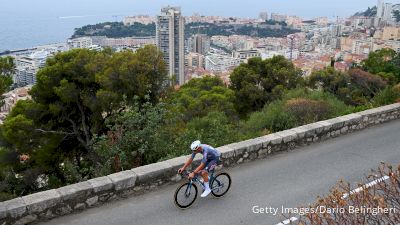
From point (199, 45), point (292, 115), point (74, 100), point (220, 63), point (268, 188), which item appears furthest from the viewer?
point (199, 45)

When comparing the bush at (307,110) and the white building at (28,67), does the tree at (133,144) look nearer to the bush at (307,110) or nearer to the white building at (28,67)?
the bush at (307,110)

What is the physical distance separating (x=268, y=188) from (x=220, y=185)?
0.79 meters

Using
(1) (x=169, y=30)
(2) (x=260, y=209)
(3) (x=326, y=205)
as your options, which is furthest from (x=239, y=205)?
(1) (x=169, y=30)

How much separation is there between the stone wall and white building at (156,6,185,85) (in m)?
62.6

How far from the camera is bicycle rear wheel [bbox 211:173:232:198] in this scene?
596cm

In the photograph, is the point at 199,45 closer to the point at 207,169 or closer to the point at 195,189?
the point at 207,169

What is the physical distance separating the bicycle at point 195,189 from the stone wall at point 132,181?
0.68 metres

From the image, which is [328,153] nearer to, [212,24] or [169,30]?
[169,30]

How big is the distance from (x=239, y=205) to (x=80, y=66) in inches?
346

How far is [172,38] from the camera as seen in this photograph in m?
72.2

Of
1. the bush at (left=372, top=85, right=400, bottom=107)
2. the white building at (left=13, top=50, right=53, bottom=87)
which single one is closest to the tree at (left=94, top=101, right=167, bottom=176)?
the bush at (left=372, top=85, right=400, bottom=107)

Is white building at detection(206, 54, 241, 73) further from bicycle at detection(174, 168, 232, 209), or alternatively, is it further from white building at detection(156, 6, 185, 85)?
bicycle at detection(174, 168, 232, 209)

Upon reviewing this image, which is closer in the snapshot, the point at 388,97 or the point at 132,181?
the point at 132,181

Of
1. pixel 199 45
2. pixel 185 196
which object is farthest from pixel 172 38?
pixel 185 196
